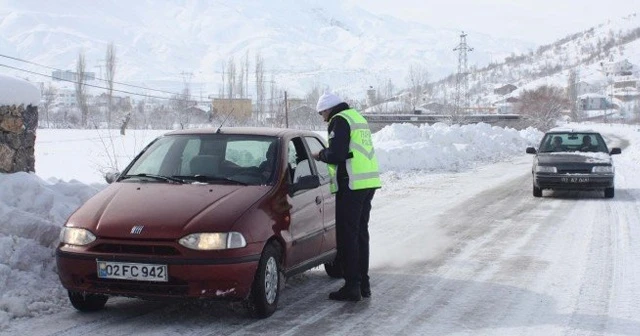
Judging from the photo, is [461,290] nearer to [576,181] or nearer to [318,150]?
[318,150]

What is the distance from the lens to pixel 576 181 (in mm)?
16141

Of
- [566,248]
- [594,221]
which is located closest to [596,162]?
[594,221]

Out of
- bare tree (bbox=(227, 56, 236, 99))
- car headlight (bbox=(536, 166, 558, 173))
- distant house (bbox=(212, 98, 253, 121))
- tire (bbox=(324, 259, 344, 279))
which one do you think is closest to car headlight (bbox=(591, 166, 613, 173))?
car headlight (bbox=(536, 166, 558, 173))

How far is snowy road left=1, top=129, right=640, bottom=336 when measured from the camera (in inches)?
234

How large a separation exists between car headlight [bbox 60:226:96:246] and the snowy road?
636mm

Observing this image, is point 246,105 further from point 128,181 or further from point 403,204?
point 128,181

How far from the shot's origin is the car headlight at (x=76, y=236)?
19.0 ft

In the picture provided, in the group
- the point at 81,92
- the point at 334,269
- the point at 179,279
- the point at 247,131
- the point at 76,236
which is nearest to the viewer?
the point at 179,279

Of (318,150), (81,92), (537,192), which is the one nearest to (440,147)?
(537,192)

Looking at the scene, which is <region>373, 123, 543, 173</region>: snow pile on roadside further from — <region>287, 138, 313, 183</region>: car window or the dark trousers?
the dark trousers

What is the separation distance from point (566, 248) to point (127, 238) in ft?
20.6

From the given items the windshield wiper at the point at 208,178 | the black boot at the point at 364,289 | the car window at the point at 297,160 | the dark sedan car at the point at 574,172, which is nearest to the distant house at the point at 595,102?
the dark sedan car at the point at 574,172

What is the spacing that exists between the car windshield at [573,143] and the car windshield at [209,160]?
11.9m

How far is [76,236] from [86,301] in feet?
2.09
